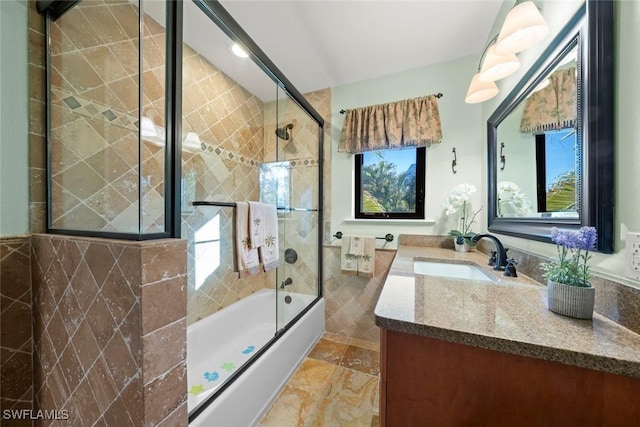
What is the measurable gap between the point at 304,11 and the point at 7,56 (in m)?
1.42

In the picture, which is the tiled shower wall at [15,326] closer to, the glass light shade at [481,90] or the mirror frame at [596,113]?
the mirror frame at [596,113]

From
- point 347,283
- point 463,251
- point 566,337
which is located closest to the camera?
point 566,337

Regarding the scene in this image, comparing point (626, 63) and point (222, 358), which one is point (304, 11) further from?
point (222, 358)

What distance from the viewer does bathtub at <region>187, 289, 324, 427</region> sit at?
1040 millimetres

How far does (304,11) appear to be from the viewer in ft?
4.59

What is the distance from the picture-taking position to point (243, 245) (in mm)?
1398

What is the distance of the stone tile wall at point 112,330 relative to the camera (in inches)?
26.4

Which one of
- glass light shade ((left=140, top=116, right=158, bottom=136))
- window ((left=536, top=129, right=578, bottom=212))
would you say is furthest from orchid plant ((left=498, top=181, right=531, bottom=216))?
glass light shade ((left=140, top=116, right=158, bottom=136))

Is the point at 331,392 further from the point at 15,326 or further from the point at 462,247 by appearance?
the point at 15,326

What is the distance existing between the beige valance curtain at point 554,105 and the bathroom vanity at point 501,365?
0.71 m

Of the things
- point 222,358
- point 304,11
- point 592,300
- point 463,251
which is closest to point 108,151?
point 304,11

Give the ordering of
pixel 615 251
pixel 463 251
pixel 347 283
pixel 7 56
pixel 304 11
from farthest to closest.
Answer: pixel 347 283, pixel 463 251, pixel 304 11, pixel 7 56, pixel 615 251

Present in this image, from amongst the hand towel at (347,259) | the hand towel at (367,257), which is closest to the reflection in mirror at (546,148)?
the hand towel at (367,257)

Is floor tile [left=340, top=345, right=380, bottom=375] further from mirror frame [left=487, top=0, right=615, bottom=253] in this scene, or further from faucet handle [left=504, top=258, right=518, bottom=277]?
mirror frame [left=487, top=0, right=615, bottom=253]
